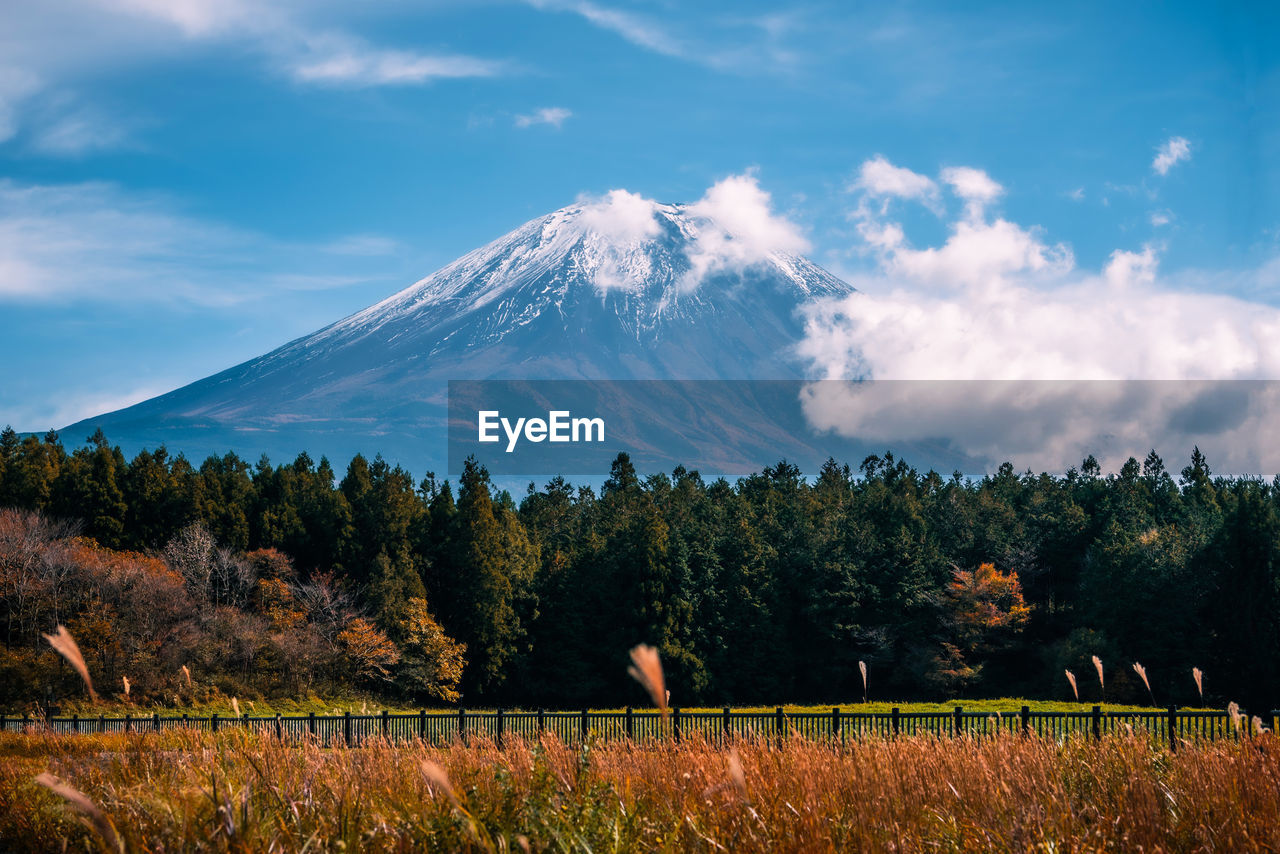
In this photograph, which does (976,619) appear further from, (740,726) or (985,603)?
(740,726)

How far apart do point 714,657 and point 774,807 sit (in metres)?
55.8

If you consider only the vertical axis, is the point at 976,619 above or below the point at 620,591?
below

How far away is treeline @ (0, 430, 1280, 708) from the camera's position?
50719mm

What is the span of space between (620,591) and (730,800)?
57102 millimetres

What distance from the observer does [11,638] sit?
49.2m

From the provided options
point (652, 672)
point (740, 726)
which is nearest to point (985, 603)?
point (740, 726)

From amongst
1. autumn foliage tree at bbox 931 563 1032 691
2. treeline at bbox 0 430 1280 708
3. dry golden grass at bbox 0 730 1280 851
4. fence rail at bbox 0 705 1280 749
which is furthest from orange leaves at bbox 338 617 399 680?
dry golden grass at bbox 0 730 1280 851

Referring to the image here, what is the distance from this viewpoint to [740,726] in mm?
16438

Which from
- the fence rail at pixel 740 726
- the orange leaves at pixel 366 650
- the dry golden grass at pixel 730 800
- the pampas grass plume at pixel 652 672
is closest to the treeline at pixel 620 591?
the orange leaves at pixel 366 650

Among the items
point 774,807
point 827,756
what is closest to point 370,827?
point 774,807

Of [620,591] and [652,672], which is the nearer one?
[652,672]

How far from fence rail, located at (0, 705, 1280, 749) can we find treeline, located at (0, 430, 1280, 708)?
27431mm

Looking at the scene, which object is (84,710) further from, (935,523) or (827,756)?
(935,523)

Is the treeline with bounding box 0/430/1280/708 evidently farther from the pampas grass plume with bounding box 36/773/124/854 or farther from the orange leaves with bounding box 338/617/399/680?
the pampas grass plume with bounding box 36/773/124/854
